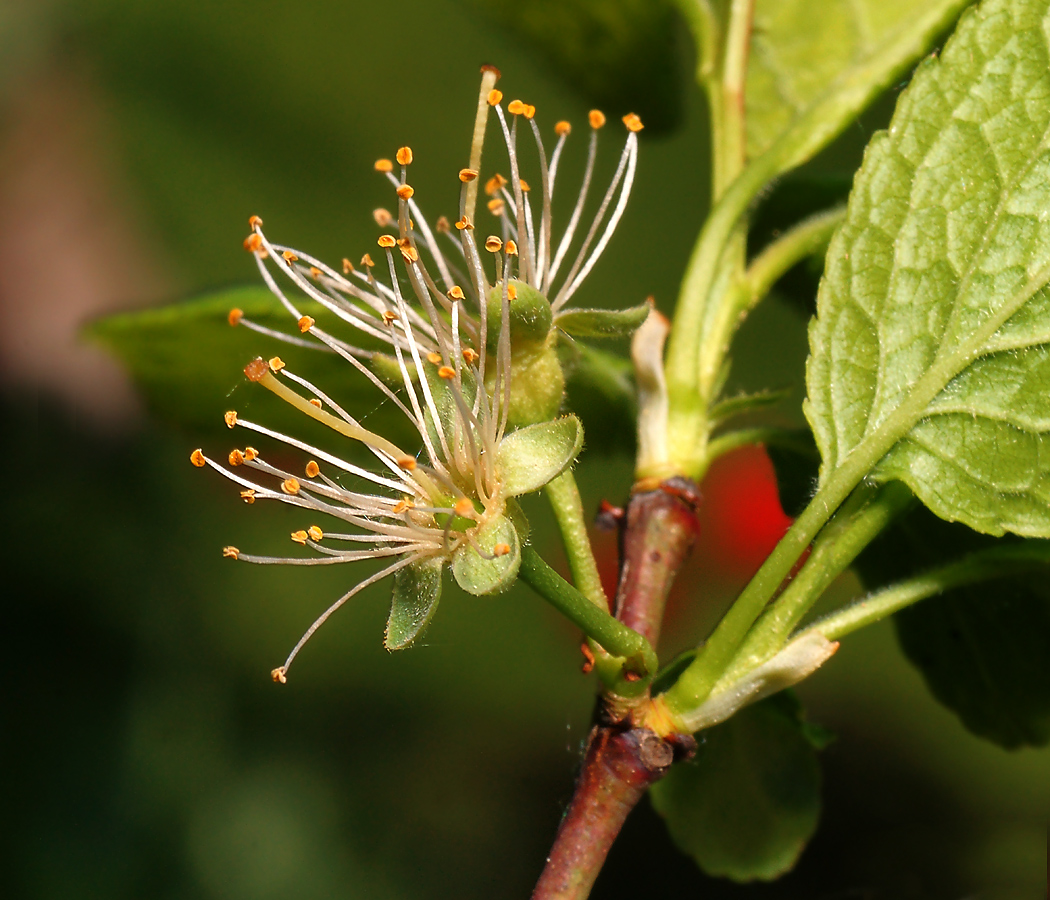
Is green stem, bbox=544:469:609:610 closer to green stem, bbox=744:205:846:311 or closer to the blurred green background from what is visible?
green stem, bbox=744:205:846:311

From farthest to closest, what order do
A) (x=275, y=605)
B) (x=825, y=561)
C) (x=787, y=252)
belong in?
1. (x=275, y=605)
2. (x=787, y=252)
3. (x=825, y=561)

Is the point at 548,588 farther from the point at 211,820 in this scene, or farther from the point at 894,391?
the point at 211,820

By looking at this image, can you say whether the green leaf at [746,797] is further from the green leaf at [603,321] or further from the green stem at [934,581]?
the green leaf at [603,321]

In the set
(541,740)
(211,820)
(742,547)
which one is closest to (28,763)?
(211,820)

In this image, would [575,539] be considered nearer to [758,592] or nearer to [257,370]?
[758,592]

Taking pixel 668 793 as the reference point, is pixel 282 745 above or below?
below

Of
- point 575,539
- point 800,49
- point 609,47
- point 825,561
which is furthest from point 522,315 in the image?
point 609,47

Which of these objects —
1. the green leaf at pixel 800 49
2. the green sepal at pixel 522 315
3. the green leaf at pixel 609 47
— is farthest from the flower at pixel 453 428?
the green leaf at pixel 609 47
